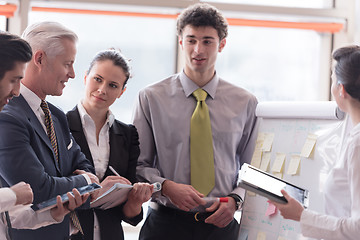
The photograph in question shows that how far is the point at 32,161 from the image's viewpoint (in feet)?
5.74

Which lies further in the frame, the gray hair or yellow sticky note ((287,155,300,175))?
yellow sticky note ((287,155,300,175))

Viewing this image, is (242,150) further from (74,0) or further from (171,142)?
(74,0)

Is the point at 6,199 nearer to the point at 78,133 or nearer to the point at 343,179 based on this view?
the point at 78,133

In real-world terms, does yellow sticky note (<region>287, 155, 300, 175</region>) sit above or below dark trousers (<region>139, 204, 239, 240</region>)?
above

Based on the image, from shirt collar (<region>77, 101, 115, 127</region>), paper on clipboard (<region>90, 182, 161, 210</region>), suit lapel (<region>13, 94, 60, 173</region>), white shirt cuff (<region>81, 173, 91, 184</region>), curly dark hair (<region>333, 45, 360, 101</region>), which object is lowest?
paper on clipboard (<region>90, 182, 161, 210</region>)

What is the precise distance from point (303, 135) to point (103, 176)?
42.2 inches

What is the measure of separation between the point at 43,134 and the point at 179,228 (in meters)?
1.01

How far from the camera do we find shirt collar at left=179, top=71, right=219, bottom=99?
8.99ft

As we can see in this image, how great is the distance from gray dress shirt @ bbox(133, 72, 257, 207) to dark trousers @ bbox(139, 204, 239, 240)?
8 cm

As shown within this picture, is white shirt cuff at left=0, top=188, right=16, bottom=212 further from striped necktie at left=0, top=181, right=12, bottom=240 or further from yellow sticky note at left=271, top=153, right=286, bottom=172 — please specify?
yellow sticky note at left=271, top=153, right=286, bottom=172

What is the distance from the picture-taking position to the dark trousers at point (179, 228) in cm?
256

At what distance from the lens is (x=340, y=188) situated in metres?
1.92

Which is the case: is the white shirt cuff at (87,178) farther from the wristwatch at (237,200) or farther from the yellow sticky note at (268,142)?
the yellow sticky note at (268,142)

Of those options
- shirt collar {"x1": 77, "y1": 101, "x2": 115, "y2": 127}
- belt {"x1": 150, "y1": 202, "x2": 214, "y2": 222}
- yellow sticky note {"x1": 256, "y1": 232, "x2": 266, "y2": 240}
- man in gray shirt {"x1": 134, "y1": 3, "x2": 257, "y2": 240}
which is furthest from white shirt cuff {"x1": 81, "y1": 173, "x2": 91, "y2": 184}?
yellow sticky note {"x1": 256, "y1": 232, "x2": 266, "y2": 240}
